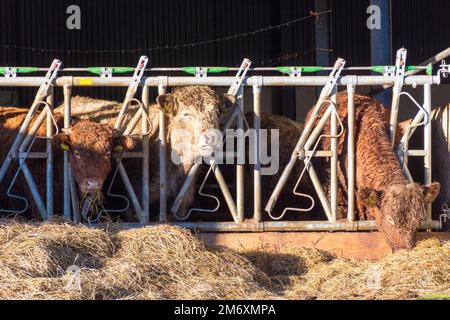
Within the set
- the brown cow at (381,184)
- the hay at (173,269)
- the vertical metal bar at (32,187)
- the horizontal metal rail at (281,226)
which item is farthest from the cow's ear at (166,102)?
the brown cow at (381,184)

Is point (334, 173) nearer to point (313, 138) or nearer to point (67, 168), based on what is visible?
point (313, 138)

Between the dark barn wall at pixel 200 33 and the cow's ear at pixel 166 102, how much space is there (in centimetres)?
881

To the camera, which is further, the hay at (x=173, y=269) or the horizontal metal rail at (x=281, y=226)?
the horizontal metal rail at (x=281, y=226)

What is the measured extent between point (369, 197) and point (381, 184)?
387 mm

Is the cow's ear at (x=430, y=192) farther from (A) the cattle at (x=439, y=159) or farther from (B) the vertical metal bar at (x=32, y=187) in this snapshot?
(B) the vertical metal bar at (x=32, y=187)

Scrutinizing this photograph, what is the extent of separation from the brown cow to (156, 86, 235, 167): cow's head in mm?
1570

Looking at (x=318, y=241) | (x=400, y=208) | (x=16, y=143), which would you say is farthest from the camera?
(x=16, y=143)

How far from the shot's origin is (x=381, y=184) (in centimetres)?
955

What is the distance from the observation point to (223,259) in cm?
826

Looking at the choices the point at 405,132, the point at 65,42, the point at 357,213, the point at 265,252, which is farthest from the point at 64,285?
the point at 65,42

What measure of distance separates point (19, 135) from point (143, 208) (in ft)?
5.43

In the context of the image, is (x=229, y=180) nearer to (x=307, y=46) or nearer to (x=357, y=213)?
(x=357, y=213)

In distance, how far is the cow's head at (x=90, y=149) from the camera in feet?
31.0

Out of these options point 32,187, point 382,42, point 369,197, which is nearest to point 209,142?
point 369,197
